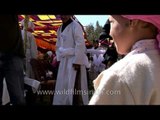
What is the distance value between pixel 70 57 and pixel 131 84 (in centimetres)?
350

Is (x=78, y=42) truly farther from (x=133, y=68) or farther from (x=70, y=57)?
(x=133, y=68)

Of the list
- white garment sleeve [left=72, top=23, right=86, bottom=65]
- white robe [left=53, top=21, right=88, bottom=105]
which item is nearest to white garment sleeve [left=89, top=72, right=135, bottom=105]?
white robe [left=53, top=21, right=88, bottom=105]

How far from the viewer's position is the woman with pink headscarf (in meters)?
1.00

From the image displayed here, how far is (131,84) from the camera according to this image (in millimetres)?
1026

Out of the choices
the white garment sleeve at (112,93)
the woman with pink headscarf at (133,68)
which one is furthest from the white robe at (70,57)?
the white garment sleeve at (112,93)

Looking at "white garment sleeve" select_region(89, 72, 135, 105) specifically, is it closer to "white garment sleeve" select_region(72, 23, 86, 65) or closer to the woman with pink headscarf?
the woman with pink headscarf

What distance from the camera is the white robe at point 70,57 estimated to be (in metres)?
4.39

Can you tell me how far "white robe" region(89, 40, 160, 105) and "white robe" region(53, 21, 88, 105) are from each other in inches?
123

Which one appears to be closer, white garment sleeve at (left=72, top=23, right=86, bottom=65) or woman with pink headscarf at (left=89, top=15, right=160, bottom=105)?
woman with pink headscarf at (left=89, top=15, right=160, bottom=105)

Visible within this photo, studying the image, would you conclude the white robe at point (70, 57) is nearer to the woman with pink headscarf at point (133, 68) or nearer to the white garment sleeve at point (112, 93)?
the woman with pink headscarf at point (133, 68)

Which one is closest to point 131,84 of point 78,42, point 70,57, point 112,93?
point 112,93

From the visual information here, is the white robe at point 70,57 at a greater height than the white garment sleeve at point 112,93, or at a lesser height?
lesser

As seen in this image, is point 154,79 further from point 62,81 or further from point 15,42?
point 62,81
